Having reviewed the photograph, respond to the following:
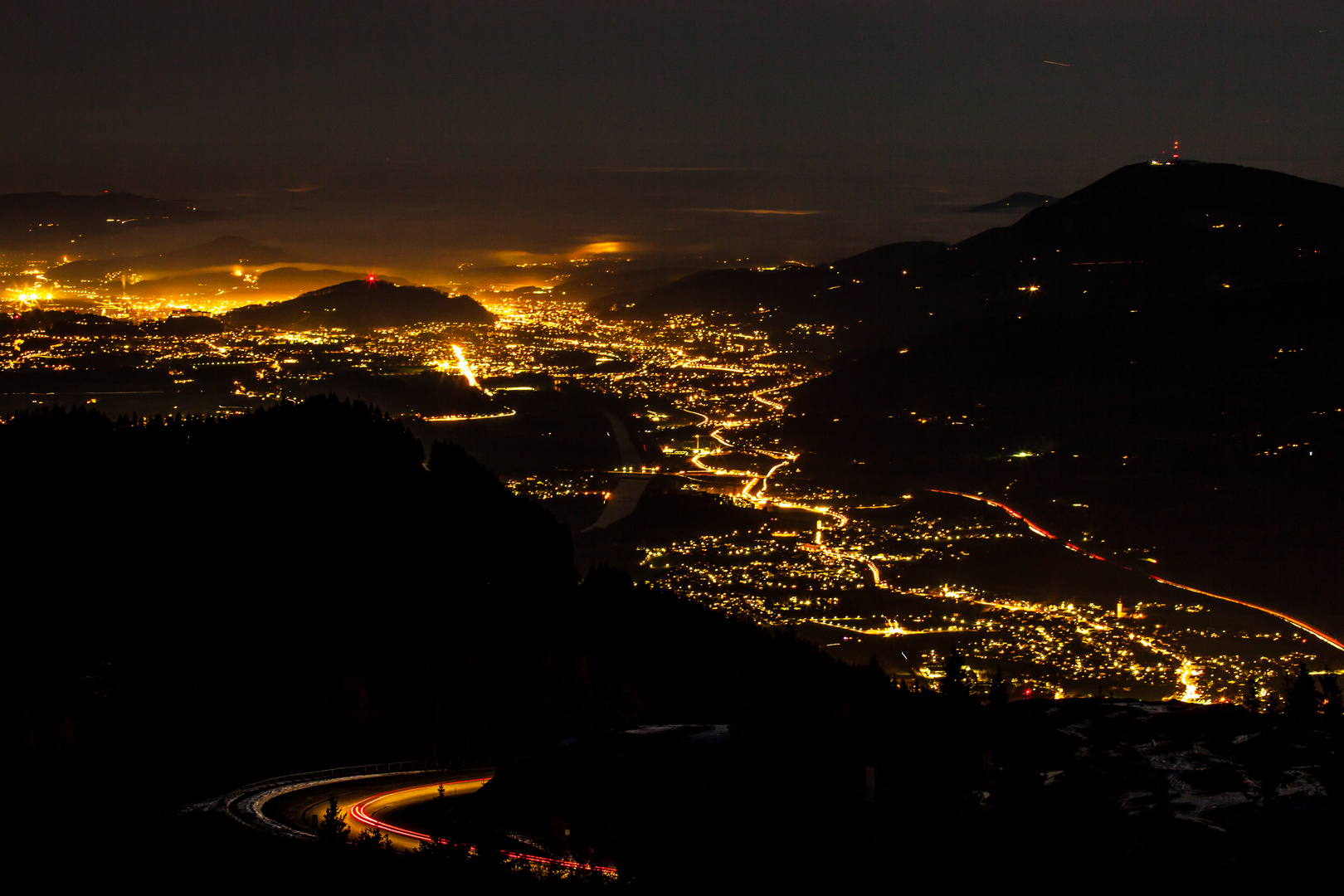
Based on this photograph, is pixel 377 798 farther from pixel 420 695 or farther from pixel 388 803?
pixel 420 695

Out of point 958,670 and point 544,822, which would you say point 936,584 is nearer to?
point 958,670

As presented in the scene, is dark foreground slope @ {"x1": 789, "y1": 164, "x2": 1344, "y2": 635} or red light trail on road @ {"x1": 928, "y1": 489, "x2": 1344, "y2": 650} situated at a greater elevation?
dark foreground slope @ {"x1": 789, "y1": 164, "x2": 1344, "y2": 635}

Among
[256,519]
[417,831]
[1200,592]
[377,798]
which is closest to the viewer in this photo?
[417,831]

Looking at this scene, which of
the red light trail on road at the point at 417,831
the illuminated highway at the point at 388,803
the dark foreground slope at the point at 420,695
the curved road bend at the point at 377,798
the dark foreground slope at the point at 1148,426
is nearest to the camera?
the red light trail on road at the point at 417,831

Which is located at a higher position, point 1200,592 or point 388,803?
point 388,803

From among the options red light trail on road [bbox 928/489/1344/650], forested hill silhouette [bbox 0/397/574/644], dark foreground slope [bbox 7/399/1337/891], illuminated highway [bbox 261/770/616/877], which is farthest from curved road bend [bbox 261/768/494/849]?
red light trail on road [bbox 928/489/1344/650]

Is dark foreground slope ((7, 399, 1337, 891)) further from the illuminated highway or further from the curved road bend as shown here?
the curved road bend

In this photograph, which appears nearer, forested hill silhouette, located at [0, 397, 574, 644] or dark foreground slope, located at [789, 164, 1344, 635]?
forested hill silhouette, located at [0, 397, 574, 644]

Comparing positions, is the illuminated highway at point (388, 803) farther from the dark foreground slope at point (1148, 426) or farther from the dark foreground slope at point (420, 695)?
the dark foreground slope at point (1148, 426)

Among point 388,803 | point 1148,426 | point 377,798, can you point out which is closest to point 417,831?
point 388,803

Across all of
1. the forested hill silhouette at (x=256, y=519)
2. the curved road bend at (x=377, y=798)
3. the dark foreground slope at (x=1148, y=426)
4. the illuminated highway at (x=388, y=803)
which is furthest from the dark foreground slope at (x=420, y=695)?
the dark foreground slope at (x=1148, y=426)

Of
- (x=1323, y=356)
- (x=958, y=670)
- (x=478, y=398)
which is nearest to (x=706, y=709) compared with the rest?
(x=958, y=670)
